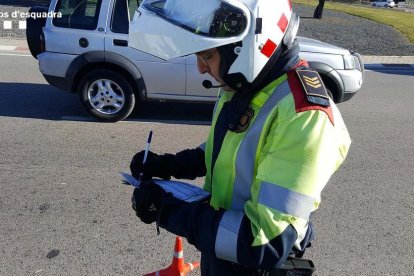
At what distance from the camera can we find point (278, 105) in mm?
1546

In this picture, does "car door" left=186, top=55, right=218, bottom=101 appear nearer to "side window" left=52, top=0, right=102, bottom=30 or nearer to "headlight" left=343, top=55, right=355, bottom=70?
"side window" left=52, top=0, right=102, bottom=30

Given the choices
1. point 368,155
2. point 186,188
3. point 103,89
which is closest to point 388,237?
point 368,155

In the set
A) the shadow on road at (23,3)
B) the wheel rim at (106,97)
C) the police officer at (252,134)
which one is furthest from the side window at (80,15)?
the shadow on road at (23,3)

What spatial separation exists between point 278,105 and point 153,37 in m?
0.51

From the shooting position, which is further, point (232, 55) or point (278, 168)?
point (232, 55)

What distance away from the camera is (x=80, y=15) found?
6.94 meters

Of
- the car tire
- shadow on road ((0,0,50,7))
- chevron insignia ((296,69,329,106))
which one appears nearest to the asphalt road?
the car tire

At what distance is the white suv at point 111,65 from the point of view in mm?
6824

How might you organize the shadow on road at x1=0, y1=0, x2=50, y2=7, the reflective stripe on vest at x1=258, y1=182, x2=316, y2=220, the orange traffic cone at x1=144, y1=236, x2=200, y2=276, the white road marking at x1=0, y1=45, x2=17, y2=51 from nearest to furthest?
the reflective stripe on vest at x1=258, y1=182, x2=316, y2=220 → the orange traffic cone at x1=144, y1=236, x2=200, y2=276 → the white road marking at x1=0, y1=45, x2=17, y2=51 → the shadow on road at x1=0, y1=0, x2=50, y2=7

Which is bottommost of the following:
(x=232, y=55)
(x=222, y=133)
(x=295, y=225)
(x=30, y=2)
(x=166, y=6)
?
(x=30, y=2)

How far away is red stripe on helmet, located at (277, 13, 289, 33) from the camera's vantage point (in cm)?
162

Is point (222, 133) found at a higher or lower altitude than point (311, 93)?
lower

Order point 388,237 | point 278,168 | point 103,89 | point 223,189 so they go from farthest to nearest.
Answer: point 103,89 < point 388,237 < point 223,189 < point 278,168

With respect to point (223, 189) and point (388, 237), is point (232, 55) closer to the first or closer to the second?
point (223, 189)
